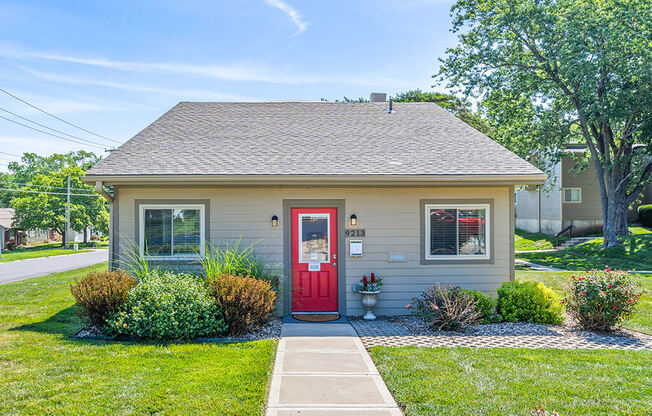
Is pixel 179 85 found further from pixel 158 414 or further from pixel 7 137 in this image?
pixel 7 137

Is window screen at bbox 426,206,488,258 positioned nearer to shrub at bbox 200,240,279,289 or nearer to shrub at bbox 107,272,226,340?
shrub at bbox 200,240,279,289

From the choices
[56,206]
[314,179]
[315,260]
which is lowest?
[315,260]

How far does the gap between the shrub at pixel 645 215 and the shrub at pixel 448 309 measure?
23.5 meters

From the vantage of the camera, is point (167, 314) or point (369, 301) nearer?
point (167, 314)

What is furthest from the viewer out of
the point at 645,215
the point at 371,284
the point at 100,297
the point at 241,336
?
the point at 645,215

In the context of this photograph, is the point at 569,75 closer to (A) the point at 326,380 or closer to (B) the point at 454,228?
(B) the point at 454,228

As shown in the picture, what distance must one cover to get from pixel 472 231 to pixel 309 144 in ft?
12.9

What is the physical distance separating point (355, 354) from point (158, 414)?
2.73m

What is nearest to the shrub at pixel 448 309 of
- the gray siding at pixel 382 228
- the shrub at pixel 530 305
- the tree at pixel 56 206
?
the shrub at pixel 530 305

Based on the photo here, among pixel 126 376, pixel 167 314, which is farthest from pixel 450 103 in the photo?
pixel 126 376

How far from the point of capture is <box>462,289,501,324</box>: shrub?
7693 millimetres

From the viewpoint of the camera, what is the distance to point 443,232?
8.64 meters

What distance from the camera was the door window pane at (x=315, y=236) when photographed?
8.56 metres

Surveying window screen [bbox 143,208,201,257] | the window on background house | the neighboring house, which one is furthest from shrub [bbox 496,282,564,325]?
the window on background house
